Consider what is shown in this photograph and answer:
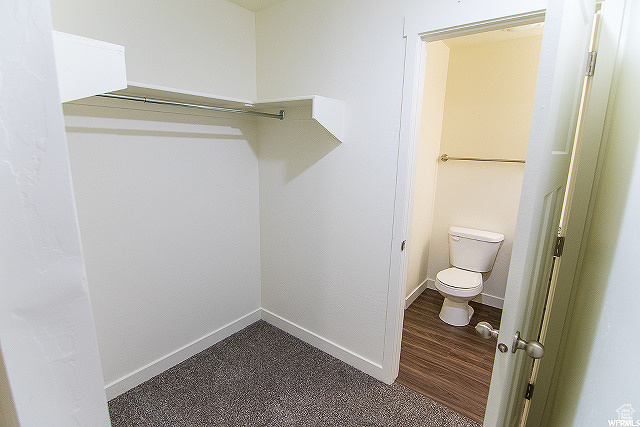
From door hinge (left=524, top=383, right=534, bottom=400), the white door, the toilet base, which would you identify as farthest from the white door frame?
the toilet base

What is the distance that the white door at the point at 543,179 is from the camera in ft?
2.61

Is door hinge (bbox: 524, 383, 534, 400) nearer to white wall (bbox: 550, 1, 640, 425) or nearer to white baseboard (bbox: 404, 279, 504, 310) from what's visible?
white wall (bbox: 550, 1, 640, 425)

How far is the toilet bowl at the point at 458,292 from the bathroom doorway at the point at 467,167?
77 millimetres

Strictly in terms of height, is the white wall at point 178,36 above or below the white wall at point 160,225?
above

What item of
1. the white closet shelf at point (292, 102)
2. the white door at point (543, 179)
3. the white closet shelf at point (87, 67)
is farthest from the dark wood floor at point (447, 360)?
the white closet shelf at point (87, 67)

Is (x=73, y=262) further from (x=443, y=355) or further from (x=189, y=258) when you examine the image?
(x=443, y=355)

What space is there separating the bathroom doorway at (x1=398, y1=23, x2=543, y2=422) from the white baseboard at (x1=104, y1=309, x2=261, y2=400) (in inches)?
49.6

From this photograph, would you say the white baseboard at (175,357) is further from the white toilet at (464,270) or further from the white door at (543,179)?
the white door at (543,179)

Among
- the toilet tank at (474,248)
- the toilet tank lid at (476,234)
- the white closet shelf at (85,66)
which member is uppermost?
the white closet shelf at (85,66)

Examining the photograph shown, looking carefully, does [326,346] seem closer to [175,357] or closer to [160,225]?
[175,357]

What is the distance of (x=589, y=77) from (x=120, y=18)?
6.81 feet

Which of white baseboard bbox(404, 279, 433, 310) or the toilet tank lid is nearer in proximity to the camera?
the toilet tank lid

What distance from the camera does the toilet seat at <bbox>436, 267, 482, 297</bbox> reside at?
2.55 m

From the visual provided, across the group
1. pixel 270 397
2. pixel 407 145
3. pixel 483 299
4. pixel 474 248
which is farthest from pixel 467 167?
pixel 270 397
